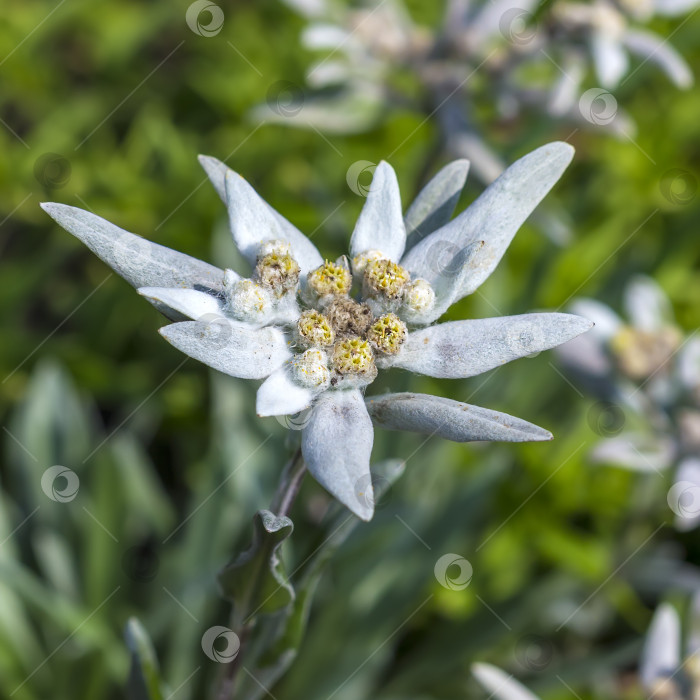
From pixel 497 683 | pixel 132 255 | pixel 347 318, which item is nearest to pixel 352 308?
pixel 347 318

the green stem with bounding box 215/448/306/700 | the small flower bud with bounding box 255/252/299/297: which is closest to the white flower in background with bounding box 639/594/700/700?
the green stem with bounding box 215/448/306/700

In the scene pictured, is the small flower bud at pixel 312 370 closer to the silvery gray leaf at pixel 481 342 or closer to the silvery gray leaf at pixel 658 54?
the silvery gray leaf at pixel 481 342

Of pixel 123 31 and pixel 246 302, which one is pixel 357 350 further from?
pixel 123 31

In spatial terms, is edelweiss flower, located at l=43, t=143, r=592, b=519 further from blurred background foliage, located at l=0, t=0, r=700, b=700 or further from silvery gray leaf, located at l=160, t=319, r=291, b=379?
blurred background foliage, located at l=0, t=0, r=700, b=700

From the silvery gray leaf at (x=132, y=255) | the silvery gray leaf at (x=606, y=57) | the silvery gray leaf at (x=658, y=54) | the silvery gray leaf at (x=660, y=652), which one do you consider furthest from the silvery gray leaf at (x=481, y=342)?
the silvery gray leaf at (x=658, y=54)

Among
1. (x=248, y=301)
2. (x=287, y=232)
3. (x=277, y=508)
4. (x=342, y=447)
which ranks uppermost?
(x=287, y=232)

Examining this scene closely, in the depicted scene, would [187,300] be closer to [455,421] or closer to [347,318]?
[347,318]
